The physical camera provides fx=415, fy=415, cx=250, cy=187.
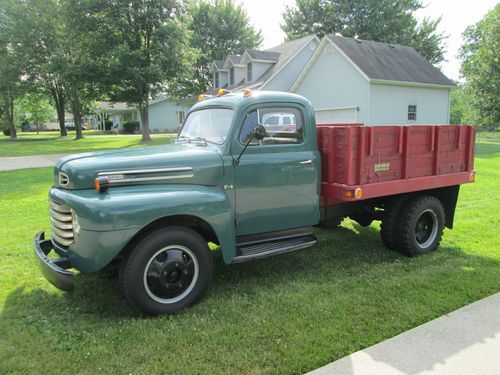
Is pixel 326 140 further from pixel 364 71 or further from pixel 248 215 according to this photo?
pixel 364 71

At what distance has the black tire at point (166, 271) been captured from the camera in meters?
3.67

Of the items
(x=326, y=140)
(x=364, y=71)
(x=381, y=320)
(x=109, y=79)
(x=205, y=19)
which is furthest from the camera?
(x=205, y=19)

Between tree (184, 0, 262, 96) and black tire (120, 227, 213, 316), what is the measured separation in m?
39.7

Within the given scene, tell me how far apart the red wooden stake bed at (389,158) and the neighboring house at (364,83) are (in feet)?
55.5

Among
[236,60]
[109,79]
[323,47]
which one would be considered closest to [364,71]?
[323,47]

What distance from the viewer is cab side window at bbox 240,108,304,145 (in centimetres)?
448

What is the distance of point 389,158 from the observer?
5086 millimetres

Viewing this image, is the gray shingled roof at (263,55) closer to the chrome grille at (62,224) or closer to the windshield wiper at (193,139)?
the windshield wiper at (193,139)

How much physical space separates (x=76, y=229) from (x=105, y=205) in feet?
1.33

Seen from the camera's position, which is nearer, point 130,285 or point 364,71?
point 130,285

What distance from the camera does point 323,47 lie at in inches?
945

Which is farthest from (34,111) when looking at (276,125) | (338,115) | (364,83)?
(276,125)

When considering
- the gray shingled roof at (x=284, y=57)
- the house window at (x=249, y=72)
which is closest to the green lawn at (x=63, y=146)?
the house window at (x=249, y=72)

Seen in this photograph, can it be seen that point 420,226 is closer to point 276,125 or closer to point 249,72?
point 276,125
